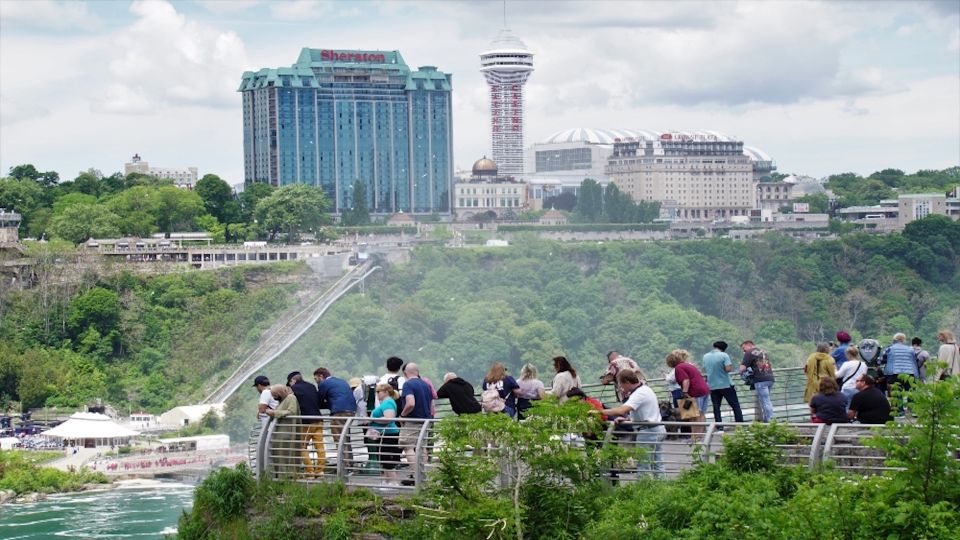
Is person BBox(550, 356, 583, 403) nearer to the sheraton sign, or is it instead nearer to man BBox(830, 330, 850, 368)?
man BBox(830, 330, 850, 368)

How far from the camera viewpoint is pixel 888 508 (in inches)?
412

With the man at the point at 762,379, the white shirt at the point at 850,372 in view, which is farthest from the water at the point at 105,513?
the white shirt at the point at 850,372

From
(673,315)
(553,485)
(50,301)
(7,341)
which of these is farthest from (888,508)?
(673,315)

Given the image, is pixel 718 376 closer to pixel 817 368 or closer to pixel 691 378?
pixel 817 368

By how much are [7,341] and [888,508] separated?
74.9 meters

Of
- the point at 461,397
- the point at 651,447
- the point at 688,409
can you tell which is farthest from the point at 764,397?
the point at 651,447

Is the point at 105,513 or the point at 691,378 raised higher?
the point at 691,378

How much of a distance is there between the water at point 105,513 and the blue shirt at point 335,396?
2827 cm

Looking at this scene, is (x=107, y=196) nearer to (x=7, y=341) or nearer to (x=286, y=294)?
(x=286, y=294)

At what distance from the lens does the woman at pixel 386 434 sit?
13.9 meters

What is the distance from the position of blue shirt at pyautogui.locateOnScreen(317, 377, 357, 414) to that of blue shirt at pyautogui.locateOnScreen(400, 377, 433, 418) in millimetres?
623

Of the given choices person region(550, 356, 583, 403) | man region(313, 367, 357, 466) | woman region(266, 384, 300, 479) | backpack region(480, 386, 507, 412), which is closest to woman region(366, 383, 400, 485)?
man region(313, 367, 357, 466)

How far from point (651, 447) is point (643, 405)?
A: 31 centimetres

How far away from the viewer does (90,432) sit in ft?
207
